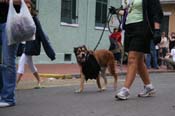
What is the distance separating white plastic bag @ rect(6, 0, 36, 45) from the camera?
22.7ft

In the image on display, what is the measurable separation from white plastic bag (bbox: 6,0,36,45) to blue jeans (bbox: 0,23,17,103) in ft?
1.16

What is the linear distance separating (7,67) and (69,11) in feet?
51.5

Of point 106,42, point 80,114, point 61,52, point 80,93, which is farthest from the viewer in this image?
point 106,42

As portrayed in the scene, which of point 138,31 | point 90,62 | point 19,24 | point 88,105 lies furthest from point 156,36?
point 90,62

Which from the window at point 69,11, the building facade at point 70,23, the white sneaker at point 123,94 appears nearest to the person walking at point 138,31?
the white sneaker at point 123,94

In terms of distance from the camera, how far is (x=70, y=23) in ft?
75.6

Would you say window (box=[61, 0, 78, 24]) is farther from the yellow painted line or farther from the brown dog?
the brown dog

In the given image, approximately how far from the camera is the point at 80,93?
10094 mm

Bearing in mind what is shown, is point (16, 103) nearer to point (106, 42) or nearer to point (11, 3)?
point (11, 3)

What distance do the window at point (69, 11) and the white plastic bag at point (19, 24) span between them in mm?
15436

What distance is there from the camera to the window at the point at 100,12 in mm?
25094

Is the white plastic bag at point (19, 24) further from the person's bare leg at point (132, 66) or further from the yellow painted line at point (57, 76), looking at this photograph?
the yellow painted line at point (57, 76)

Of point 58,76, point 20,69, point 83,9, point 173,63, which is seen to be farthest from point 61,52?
point 20,69

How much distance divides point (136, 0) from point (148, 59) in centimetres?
1434
